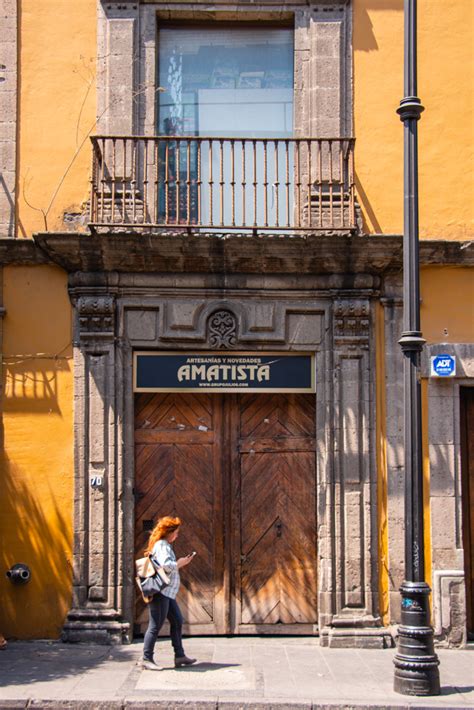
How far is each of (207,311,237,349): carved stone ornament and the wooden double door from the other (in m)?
0.57

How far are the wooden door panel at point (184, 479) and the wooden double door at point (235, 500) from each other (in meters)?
0.01

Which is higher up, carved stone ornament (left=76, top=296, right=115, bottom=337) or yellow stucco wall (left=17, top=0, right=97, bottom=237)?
yellow stucco wall (left=17, top=0, right=97, bottom=237)

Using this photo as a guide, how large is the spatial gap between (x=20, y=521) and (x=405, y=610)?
402cm

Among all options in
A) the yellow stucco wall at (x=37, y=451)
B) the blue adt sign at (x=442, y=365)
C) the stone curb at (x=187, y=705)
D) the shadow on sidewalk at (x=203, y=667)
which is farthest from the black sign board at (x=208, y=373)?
the stone curb at (x=187, y=705)

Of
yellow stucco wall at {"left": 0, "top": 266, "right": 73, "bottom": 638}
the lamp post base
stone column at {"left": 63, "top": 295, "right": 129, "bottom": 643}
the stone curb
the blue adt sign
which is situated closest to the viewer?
the stone curb

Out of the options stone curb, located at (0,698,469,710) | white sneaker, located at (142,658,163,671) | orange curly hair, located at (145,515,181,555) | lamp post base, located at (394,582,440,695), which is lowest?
stone curb, located at (0,698,469,710)

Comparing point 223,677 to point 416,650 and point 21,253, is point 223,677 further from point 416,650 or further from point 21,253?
point 21,253

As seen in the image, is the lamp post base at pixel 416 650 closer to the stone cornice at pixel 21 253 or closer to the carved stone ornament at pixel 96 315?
the carved stone ornament at pixel 96 315

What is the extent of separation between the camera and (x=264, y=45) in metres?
9.95

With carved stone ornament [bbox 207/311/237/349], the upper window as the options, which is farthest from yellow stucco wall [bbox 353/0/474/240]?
carved stone ornament [bbox 207/311/237/349]

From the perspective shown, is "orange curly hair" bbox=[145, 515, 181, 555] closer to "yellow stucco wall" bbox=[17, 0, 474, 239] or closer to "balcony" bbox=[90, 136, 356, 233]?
"balcony" bbox=[90, 136, 356, 233]

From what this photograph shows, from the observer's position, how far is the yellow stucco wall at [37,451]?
9062mm

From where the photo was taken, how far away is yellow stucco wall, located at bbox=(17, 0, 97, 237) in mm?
9477

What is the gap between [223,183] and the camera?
9.23 m
